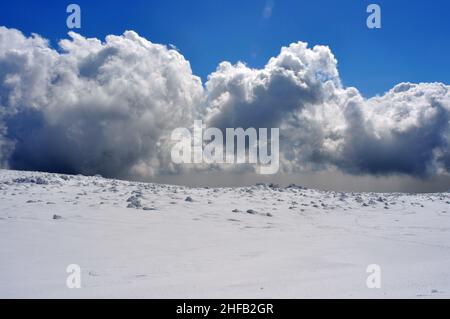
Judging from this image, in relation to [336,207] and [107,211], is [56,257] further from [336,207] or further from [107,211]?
[336,207]

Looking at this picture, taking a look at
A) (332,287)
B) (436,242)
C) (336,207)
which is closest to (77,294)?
(332,287)

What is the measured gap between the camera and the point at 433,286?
5.77m

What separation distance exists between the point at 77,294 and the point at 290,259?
452cm

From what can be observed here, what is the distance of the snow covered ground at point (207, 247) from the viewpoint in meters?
5.77

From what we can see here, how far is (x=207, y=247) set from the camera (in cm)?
918

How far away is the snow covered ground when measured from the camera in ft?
18.9

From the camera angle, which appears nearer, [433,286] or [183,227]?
[433,286]

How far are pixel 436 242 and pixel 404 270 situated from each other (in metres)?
4.32

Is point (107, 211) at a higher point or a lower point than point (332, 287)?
higher

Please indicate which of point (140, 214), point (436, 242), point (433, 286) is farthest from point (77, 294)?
point (436, 242)

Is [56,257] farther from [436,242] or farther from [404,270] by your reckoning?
[436,242]
